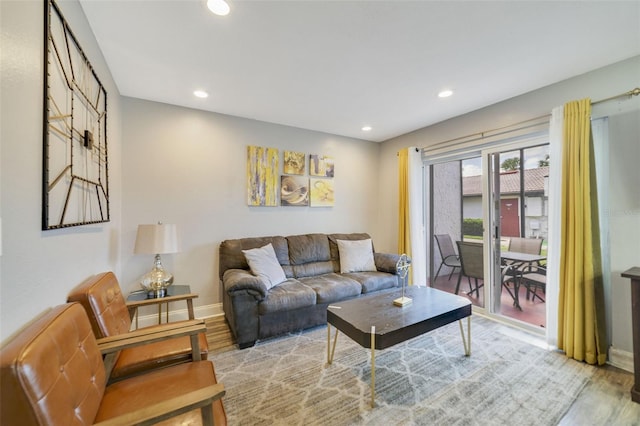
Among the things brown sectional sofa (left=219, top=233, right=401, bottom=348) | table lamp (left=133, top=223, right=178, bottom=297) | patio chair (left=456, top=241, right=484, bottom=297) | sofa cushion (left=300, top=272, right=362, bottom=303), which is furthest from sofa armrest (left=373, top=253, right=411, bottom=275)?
table lamp (left=133, top=223, right=178, bottom=297)

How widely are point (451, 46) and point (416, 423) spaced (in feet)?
8.60

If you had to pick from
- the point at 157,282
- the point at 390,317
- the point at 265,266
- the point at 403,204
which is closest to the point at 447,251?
the point at 403,204

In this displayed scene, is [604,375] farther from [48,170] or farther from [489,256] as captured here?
[48,170]

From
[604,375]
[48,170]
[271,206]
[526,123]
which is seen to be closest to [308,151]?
[271,206]

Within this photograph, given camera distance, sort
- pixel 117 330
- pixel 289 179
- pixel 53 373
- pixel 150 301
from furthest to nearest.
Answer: pixel 289 179 < pixel 150 301 < pixel 117 330 < pixel 53 373

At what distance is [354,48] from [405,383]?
259cm

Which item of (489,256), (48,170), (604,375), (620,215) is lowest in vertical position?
(604,375)

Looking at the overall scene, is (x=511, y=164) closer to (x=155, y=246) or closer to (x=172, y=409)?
(x=172, y=409)

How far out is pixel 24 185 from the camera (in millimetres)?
979

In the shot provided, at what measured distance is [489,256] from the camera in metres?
3.12

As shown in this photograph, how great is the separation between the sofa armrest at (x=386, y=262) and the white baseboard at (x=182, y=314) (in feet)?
7.15

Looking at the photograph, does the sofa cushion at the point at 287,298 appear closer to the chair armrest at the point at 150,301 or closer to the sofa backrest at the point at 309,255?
the sofa backrest at the point at 309,255

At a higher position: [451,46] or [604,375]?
[451,46]

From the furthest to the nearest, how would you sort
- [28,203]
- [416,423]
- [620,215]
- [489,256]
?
[489,256] < [620,215] < [416,423] < [28,203]
